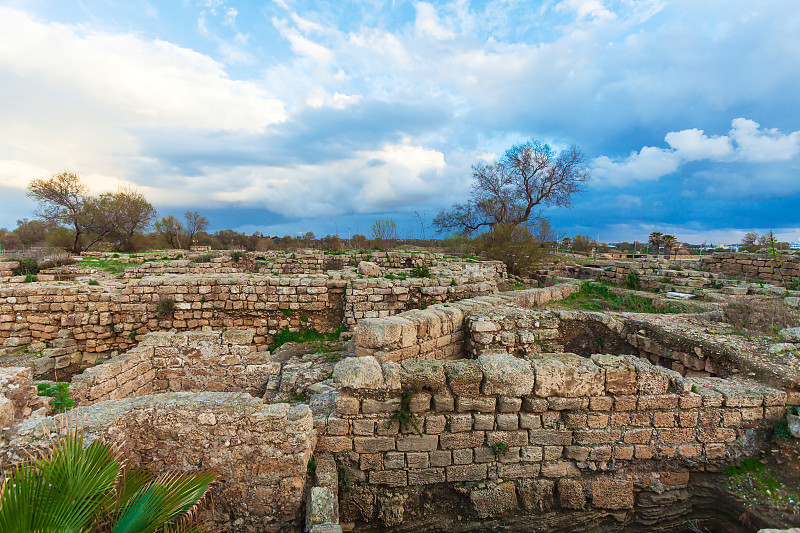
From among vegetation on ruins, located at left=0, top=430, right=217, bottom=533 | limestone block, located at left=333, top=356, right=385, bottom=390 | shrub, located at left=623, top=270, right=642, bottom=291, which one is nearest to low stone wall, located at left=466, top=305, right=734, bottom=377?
limestone block, located at left=333, top=356, right=385, bottom=390

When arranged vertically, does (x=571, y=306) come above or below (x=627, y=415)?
above

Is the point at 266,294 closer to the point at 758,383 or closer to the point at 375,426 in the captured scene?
the point at 375,426

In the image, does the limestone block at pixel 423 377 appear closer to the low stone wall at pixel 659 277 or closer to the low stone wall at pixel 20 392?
the low stone wall at pixel 20 392

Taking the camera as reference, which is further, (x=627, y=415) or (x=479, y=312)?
(x=479, y=312)

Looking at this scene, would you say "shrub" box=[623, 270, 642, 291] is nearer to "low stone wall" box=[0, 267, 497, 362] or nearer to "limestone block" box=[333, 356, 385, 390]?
"low stone wall" box=[0, 267, 497, 362]

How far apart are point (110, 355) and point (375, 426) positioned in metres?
7.80

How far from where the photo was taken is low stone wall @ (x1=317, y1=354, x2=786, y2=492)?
12.0 ft

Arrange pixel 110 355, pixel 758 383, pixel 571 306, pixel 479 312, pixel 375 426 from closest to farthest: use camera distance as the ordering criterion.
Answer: pixel 375 426, pixel 758 383, pixel 479 312, pixel 110 355, pixel 571 306

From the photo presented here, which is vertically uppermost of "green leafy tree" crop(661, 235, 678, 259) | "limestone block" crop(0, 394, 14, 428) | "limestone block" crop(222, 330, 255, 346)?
"green leafy tree" crop(661, 235, 678, 259)

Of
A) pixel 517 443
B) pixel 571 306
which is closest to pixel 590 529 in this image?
pixel 517 443

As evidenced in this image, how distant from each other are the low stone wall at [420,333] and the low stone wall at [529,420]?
4.96 feet

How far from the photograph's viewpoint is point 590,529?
3.88 m

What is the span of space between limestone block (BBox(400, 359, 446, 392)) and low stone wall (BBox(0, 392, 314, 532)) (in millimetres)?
1130

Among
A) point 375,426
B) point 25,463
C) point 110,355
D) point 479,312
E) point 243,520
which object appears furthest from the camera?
point 110,355
